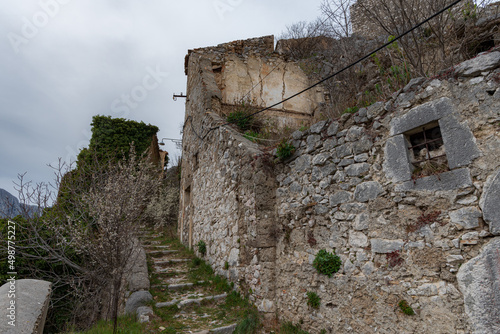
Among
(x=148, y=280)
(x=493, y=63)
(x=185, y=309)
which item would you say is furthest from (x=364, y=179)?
(x=148, y=280)

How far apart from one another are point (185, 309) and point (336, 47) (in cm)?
918

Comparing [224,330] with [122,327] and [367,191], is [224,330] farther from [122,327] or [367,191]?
[367,191]

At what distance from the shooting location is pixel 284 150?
4453 mm

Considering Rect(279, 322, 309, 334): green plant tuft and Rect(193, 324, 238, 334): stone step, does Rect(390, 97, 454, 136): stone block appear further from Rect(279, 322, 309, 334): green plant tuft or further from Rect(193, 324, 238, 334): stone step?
Rect(193, 324, 238, 334): stone step

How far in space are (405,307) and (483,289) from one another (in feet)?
2.29

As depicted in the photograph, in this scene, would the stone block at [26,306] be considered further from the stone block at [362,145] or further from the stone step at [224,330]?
the stone block at [362,145]

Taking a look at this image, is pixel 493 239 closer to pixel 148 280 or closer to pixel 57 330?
pixel 148 280

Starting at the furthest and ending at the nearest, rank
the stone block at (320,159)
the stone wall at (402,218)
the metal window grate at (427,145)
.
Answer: the stone block at (320,159) → the metal window grate at (427,145) → the stone wall at (402,218)

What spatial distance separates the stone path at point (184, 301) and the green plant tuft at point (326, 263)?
1.68m

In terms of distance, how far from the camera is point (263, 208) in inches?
181

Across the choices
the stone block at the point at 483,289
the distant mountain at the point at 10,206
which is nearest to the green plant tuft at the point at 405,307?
the stone block at the point at 483,289

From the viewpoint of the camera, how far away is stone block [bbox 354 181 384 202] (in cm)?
318

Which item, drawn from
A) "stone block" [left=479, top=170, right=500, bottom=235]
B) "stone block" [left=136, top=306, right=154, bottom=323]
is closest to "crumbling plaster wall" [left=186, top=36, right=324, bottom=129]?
"stone block" [left=136, top=306, right=154, bottom=323]

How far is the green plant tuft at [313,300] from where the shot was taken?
3.62m
